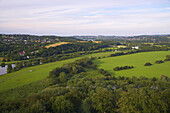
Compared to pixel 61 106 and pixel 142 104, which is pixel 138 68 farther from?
pixel 61 106

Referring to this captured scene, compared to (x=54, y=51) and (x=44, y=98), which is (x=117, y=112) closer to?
(x=44, y=98)

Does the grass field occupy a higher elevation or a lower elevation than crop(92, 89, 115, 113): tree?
lower

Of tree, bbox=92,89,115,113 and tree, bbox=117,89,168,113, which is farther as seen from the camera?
tree, bbox=92,89,115,113

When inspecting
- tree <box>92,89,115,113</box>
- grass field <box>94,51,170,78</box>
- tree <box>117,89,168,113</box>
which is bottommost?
grass field <box>94,51,170,78</box>

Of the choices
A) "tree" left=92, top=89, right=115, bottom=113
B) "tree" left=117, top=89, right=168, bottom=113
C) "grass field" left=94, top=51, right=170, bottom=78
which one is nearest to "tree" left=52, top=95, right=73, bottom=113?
"tree" left=92, top=89, right=115, bottom=113

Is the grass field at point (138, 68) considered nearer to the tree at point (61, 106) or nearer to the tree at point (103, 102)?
the tree at point (103, 102)

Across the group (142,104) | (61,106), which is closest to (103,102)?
(142,104)

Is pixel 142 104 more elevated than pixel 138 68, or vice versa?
pixel 142 104

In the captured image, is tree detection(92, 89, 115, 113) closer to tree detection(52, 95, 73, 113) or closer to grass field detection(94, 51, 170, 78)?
tree detection(52, 95, 73, 113)

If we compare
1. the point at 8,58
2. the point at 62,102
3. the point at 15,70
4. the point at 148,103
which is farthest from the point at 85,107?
the point at 8,58

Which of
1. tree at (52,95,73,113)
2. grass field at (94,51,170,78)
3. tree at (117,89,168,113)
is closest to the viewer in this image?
tree at (117,89,168,113)

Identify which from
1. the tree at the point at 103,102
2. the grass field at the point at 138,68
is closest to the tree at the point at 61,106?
the tree at the point at 103,102
